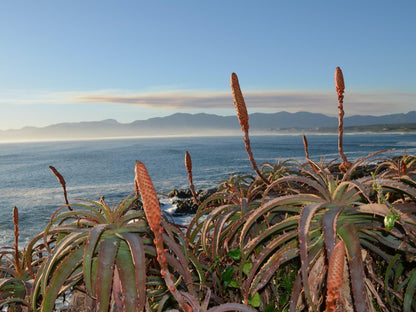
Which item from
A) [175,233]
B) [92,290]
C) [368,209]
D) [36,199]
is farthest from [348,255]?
[36,199]

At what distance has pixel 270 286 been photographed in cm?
322

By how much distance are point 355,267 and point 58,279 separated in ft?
5.79

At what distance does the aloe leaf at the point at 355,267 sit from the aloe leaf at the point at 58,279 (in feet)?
5.36

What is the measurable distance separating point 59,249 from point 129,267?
1.59 ft

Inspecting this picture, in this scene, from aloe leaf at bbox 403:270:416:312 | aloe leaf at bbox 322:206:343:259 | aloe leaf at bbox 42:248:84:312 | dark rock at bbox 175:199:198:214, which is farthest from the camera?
dark rock at bbox 175:199:198:214

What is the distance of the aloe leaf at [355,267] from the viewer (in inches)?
81.1

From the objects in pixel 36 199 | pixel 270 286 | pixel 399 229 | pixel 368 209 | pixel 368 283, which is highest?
pixel 368 209

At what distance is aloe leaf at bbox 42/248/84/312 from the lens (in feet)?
7.45

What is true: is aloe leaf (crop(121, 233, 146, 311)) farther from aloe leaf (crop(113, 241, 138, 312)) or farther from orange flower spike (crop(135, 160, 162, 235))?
orange flower spike (crop(135, 160, 162, 235))

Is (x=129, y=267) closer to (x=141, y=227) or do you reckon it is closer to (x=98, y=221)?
(x=141, y=227)

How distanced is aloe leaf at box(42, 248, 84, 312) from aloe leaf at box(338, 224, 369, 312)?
1632 millimetres

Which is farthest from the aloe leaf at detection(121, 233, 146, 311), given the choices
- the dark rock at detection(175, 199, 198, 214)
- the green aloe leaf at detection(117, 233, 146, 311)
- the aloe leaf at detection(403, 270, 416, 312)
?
the dark rock at detection(175, 199, 198, 214)

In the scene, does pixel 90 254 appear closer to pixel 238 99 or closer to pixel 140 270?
pixel 140 270

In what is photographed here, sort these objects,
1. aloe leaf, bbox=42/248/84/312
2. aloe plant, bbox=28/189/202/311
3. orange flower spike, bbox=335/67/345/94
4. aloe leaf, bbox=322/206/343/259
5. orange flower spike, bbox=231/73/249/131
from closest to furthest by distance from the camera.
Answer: aloe leaf, bbox=322/206/343/259
aloe plant, bbox=28/189/202/311
aloe leaf, bbox=42/248/84/312
orange flower spike, bbox=231/73/249/131
orange flower spike, bbox=335/67/345/94
